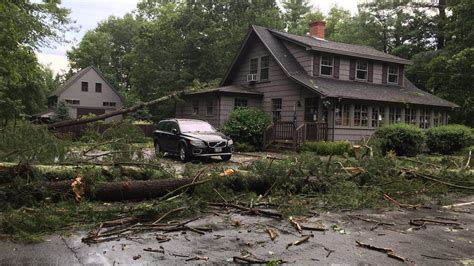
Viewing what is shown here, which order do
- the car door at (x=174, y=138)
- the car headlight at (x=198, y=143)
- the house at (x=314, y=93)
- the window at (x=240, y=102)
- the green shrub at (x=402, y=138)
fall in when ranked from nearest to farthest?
the car headlight at (x=198, y=143), the car door at (x=174, y=138), the green shrub at (x=402, y=138), the house at (x=314, y=93), the window at (x=240, y=102)

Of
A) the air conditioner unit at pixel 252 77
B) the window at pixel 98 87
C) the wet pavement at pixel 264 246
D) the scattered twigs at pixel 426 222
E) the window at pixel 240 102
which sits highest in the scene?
the window at pixel 98 87

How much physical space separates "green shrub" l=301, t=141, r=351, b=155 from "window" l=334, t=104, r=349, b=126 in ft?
9.21

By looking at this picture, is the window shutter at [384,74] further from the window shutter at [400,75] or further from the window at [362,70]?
the window at [362,70]

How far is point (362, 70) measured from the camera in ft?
84.0

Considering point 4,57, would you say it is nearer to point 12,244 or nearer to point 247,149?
point 247,149

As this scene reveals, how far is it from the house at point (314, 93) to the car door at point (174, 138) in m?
7.00

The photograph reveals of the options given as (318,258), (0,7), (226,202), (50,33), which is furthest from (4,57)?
(318,258)

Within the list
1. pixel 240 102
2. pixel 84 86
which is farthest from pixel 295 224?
pixel 84 86

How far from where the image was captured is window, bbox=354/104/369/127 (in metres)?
22.7

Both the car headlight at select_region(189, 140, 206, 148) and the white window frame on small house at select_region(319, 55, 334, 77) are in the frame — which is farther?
the white window frame on small house at select_region(319, 55, 334, 77)

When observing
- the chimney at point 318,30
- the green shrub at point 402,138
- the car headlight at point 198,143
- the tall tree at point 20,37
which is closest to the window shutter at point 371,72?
the chimney at point 318,30

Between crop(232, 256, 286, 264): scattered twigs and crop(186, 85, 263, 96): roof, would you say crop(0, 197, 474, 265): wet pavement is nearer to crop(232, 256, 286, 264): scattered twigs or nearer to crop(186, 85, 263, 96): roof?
crop(232, 256, 286, 264): scattered twigs

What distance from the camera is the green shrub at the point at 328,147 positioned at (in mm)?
18656

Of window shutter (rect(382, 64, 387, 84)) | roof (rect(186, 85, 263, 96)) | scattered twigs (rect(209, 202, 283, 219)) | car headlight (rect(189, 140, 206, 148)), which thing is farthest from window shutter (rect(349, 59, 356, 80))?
scattered twigs (rect(209, 202, 283, 219))
